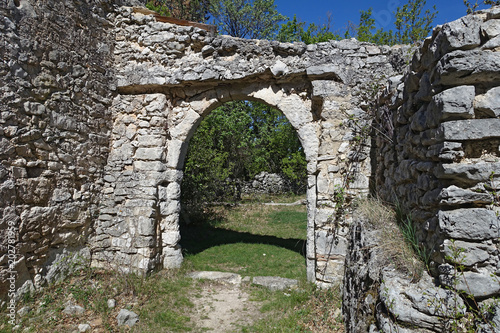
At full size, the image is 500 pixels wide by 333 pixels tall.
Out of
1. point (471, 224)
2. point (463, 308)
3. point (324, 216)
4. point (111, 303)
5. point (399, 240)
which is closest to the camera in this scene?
point (463, 308)

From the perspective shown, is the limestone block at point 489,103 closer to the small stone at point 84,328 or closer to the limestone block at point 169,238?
the small stone at point 84,328

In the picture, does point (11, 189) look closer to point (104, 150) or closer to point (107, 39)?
point (104, 150)

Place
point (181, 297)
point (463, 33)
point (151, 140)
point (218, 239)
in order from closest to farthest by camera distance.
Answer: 1. point (463, 33)
2. point (181, 297)
3. point (151, 140)
4. point (218, 239)

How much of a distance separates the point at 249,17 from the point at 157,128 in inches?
582

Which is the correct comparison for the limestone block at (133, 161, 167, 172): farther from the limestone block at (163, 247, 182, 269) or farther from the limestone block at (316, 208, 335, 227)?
the limestone block at (316, 208, 335, 227)

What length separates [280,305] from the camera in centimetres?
444

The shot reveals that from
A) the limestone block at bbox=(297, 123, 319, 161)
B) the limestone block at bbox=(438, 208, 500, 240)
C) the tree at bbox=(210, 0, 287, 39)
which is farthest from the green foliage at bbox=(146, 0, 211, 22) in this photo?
the limestone block at bbox=(438, 208, 500, 240)

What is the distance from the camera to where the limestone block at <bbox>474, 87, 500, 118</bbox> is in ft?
6.56

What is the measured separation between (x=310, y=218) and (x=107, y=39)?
4408mm

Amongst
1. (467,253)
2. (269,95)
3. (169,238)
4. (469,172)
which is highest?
(269,95)

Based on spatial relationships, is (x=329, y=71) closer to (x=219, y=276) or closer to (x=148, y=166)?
(x=148, y=166)

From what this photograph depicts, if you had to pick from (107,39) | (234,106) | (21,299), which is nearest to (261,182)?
(234,106)

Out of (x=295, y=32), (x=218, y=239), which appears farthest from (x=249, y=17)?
(x=218, y=239)

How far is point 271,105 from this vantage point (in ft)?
17.5
